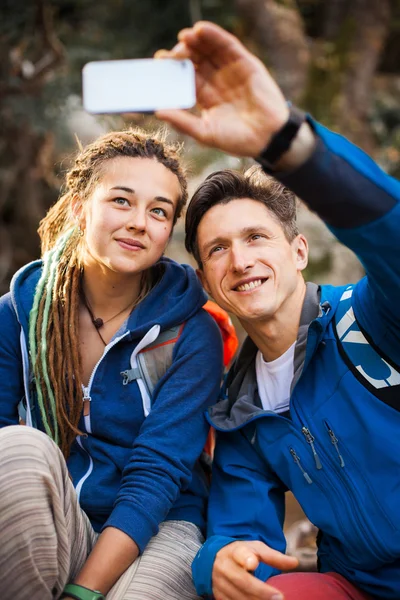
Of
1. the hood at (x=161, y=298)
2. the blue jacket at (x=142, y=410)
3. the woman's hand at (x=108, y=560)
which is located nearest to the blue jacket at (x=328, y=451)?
the blue jacket at (x=142, y=410)

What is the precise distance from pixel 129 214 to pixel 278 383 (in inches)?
31.4

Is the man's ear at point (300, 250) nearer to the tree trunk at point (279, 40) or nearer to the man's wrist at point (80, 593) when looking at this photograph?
the man's wrist at point (80, 593)

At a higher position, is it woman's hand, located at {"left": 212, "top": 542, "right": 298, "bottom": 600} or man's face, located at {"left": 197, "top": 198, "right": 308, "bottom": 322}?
man's face, located at {"left": 197, "top": 198, "right": 308, "bottom": 322}

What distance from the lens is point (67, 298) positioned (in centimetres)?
250

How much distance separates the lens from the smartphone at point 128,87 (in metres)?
1.46

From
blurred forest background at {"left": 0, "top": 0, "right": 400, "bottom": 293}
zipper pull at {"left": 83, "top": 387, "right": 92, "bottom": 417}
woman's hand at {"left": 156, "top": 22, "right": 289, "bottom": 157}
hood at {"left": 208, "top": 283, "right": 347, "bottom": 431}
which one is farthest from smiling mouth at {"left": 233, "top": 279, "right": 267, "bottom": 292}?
blurred forest background at {"left": 0, "top": 0, "right": 400, "bottom": 293}

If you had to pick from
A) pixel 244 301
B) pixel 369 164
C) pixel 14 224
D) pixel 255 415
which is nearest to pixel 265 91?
pixel 369 164

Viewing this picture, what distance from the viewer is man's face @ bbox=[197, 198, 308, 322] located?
225 cm

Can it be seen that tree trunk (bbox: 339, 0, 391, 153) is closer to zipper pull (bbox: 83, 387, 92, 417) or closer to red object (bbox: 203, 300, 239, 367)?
red object (bbox: 203, 300, 239, 367)

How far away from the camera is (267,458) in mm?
2264

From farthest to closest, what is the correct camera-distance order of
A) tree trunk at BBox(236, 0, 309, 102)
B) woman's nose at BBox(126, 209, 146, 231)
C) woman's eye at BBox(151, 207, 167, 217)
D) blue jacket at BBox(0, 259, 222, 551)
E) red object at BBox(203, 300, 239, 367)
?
1. tree trunk at BBox(236, 0, 309, 102)
2. red object at BBox(203, 300, 239, 367)
3. woman's eye at BBox(151, 207, 167, 217)
4. woman's nose at BBox(126, 209, 146, 231)
5. blue jacket at BBox(0, 259, 222, 551)

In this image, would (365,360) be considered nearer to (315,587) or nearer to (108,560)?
(315,587)

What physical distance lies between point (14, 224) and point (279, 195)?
17.7ft

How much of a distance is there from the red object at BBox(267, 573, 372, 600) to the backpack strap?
2.07 feet
